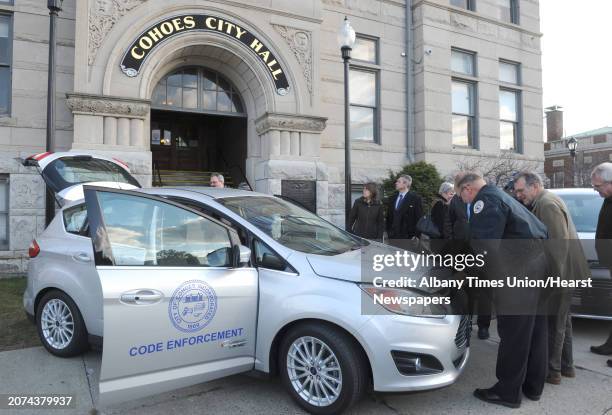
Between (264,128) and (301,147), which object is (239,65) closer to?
(264,128)

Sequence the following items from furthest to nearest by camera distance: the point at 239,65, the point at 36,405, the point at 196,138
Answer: the point at 196,138 → the point at 239,65 → the point at 36,405

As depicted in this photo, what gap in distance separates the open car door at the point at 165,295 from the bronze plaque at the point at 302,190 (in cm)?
645

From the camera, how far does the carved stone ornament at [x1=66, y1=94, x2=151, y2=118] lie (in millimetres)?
8234

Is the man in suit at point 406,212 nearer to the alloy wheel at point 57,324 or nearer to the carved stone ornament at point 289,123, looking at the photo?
the carved stone ornament at point 289,123

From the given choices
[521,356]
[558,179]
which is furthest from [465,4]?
[558,179]

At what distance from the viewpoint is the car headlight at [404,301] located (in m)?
3.12

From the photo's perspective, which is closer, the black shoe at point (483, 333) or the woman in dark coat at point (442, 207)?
the black shoe at point (483, 333)

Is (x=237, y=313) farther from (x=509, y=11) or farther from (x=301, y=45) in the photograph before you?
(x=509, y=11)

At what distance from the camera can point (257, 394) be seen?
3566 mm

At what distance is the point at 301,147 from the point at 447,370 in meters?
7.71

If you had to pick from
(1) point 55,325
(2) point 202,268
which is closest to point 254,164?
(1) point 55,325

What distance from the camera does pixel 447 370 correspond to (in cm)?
315

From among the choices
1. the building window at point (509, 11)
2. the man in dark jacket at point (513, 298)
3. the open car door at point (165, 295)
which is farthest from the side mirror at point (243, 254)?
the building window at point (509, 11)

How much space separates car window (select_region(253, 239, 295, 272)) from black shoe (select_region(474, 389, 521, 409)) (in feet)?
6.07
